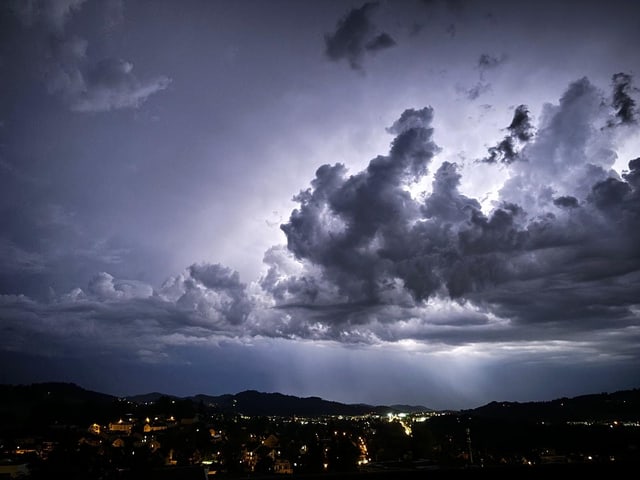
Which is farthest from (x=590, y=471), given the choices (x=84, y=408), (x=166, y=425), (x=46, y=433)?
(x=84, y=408)

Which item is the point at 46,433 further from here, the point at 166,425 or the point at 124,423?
the point at 166,425

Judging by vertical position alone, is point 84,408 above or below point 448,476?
below

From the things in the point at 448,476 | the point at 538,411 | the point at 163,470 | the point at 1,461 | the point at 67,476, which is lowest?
the point at 538,411

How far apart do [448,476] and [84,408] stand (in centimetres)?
Result: 15688

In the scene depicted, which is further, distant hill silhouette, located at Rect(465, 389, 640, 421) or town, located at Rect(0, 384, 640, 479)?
distant hill silhouette, located at Rect(465, 389, 640, 421)

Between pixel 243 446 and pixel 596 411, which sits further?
pixel 596 411

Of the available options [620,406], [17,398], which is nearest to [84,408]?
[17,398]

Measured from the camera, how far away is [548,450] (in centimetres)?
9388

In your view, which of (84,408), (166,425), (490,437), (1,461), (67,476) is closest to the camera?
(67,476)

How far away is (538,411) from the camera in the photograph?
19400 centimetres

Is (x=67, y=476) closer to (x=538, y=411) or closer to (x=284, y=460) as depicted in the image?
(x=284, y=460)

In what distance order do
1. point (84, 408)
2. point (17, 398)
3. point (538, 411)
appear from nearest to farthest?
1. point (84, 408)
2. point (17, 398)
3. point (538, 411)

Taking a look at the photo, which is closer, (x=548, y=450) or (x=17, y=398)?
(x=548, y=450)

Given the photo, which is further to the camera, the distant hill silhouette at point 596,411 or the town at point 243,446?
the distant hill silhouette at point 596,411
